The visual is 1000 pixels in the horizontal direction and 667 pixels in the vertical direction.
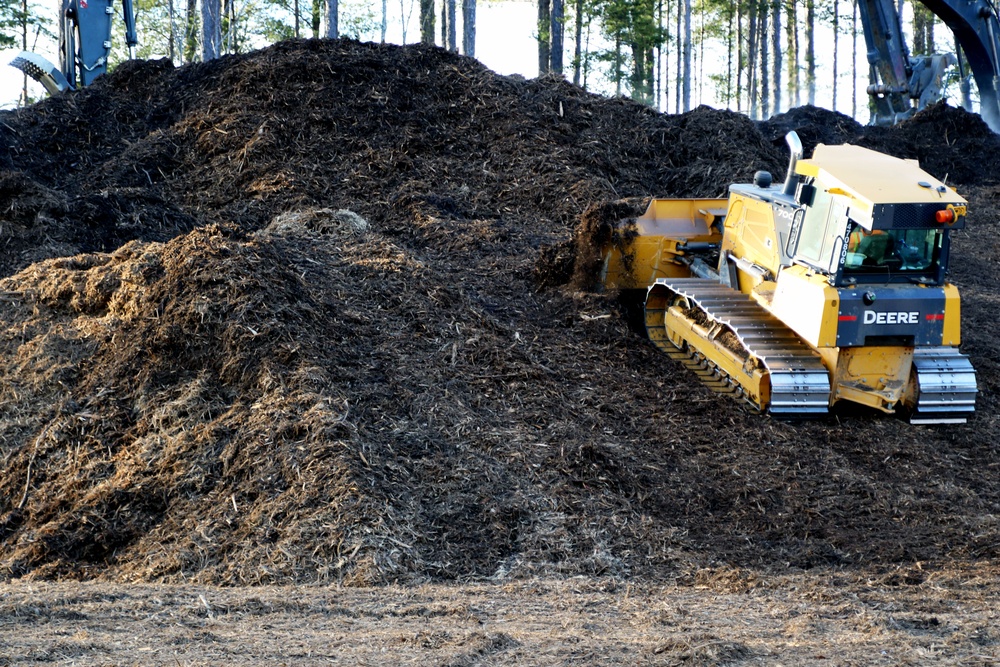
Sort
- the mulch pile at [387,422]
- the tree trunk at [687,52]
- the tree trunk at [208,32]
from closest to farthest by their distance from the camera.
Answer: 1. the mulch pile at [387,422]
2. the tree trunk at [208,32]
3. the tree trunk at [687,52]

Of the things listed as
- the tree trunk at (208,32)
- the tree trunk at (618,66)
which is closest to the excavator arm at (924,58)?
the tree trunk at (208,32)

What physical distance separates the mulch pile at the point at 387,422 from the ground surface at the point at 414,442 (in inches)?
1.0

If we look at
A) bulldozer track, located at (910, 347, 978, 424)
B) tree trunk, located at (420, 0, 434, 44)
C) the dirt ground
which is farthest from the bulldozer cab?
tree trunk, located at (420, 0, 434, 44)

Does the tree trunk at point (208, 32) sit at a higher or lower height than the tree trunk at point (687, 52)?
lower

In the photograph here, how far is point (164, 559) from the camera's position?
6.94m

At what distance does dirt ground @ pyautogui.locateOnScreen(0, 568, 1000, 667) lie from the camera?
195 inches

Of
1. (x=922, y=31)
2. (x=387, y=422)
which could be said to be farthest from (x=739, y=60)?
(x=387, y=422)

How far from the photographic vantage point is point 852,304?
8406 mm

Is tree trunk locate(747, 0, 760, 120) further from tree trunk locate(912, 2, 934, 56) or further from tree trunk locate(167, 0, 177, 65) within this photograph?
tree trunk locate(167, 0, 177, 65)

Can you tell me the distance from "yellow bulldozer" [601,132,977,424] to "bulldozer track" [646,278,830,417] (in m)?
0.01

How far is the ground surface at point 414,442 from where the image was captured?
22.3 feet

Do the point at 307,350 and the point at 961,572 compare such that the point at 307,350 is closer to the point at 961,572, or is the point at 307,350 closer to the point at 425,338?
the point at 425,338

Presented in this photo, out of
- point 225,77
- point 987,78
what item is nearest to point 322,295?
point 225,77

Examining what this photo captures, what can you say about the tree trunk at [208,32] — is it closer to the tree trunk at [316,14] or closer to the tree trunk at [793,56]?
the tree trunk at [316,14]
